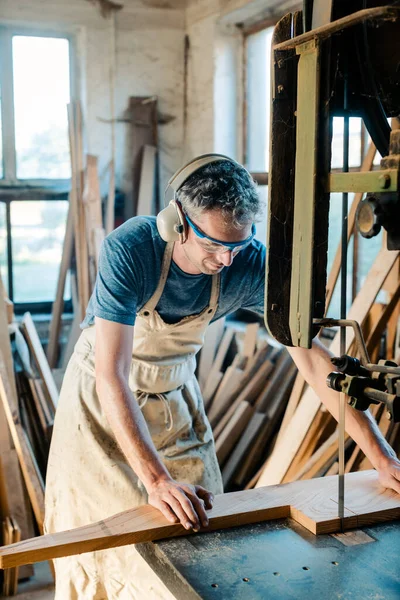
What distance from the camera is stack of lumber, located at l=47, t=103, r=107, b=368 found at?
14.8 ft

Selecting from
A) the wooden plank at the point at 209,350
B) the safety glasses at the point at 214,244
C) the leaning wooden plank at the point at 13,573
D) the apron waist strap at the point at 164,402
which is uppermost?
the safety glasses at the point at 214,244

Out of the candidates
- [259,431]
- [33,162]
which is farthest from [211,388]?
[33,162]

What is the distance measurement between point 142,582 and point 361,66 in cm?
125

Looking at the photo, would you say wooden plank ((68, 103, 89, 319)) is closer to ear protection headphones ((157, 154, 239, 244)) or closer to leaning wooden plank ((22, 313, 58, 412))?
leaning wooden plank ((22, 313, 58, 412))

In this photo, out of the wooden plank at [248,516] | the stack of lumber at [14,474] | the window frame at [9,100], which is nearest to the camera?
the wooden plank at [248,516]

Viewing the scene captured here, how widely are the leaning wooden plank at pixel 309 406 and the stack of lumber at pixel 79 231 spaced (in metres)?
1.83

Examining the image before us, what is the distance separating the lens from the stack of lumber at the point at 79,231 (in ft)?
14.8

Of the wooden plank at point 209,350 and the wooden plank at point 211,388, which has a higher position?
the wooden plank at point 209,350

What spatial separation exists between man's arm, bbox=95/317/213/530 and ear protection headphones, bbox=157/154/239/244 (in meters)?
0.29

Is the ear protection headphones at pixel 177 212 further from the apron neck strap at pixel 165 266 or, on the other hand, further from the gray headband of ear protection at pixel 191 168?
the apron neck strap at pixel 165 266

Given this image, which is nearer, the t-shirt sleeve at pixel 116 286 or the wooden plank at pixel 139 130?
the t-shirt sleeve at pixel 116 286

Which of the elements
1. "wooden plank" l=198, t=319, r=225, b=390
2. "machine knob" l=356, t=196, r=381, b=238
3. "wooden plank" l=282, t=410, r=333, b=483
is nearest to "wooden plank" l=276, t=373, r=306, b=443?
"wooden plank" l=282, t=410, r=333, b=483

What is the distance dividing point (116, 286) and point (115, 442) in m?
0.53

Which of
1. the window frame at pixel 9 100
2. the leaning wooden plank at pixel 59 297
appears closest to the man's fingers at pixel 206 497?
the leaning wooden plank at pixel 59 297
